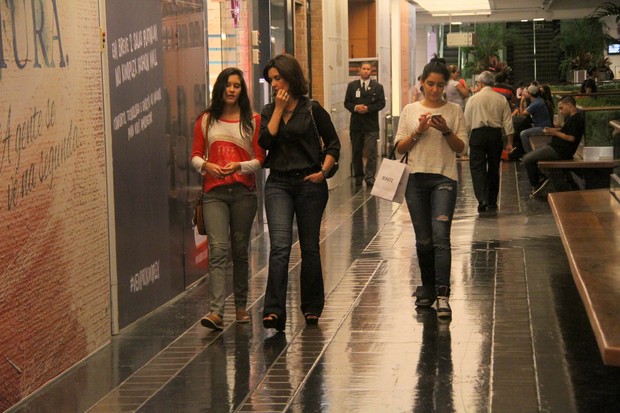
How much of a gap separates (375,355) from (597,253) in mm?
1358

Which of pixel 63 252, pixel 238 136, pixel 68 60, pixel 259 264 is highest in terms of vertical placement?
pixel 68 60

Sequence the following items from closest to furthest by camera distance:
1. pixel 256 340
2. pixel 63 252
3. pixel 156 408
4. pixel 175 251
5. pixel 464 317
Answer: pixel 156 408
pixel 63 252
pixel 256 340
pixel 464 317
pixel 175 251

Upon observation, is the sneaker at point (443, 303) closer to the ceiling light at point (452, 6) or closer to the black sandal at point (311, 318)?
the black sandal at point (311, 318)

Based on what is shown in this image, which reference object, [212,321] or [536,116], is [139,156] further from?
[536,116]

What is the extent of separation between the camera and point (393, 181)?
764cm

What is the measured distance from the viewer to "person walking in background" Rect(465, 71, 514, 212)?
1405cm

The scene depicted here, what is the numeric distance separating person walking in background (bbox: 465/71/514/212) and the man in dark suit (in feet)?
11.2

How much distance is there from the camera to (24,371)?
574 centimetres

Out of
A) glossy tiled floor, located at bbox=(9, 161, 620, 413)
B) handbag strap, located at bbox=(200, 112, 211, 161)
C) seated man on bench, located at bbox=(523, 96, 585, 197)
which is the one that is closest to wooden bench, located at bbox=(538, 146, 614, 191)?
seated man on bench, located at bbox=(523, 96, 585, 197)

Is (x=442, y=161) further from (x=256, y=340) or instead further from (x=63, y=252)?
(x=63, y=252)

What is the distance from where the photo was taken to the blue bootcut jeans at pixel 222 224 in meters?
7.34

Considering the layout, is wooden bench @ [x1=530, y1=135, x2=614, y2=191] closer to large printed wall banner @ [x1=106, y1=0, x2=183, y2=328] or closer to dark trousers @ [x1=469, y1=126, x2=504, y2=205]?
dark trousers @ [x1=469, y1=126, x2=504, y2=205]

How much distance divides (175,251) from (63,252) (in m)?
2.36

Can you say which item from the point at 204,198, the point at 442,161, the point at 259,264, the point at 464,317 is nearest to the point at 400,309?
the point at 464,317
